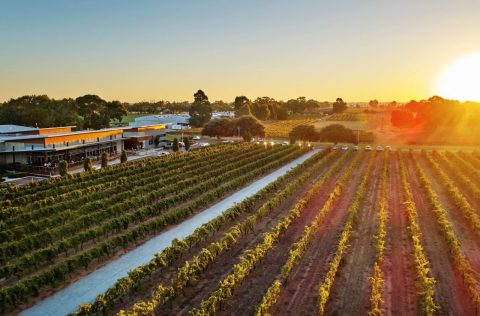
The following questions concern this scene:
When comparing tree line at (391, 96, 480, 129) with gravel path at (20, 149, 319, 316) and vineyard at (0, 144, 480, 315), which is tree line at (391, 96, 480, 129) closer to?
vineyard at (0, 144, 480, 315)

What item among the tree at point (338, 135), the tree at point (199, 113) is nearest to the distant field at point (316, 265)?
the tree at point (338, 135)

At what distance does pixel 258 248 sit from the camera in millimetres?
18625

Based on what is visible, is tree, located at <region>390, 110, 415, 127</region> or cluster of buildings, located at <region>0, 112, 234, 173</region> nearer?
cluster of buildings, located at <region>0, 112, 234, 173</region>

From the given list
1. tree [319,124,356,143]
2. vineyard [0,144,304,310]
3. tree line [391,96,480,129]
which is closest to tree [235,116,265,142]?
tree [319,124,356,143]

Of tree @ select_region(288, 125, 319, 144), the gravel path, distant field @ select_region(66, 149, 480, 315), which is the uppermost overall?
tree @ select_region(288, 125, 319, 144)

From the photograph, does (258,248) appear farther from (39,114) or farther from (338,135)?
(39,114)

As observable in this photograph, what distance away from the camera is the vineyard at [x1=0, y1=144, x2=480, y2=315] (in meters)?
15.0

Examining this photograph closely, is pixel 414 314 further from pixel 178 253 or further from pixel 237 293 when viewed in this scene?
pixel 178 253

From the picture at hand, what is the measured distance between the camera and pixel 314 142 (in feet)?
270

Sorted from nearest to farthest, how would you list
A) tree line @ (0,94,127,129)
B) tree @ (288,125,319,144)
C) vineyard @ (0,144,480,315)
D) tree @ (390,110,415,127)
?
vineyard @ (0,144,480,315)
tree line @ (0,94,127,129)
tree @ (288,125,319,144)
tree @ (390,110,415,127)

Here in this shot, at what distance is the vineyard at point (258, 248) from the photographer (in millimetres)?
14969

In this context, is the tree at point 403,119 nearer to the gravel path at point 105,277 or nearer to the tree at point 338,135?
the tree at point 338,135

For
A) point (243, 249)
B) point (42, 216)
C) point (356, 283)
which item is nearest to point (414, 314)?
point (356, 283)

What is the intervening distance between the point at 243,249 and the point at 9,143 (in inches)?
1312
